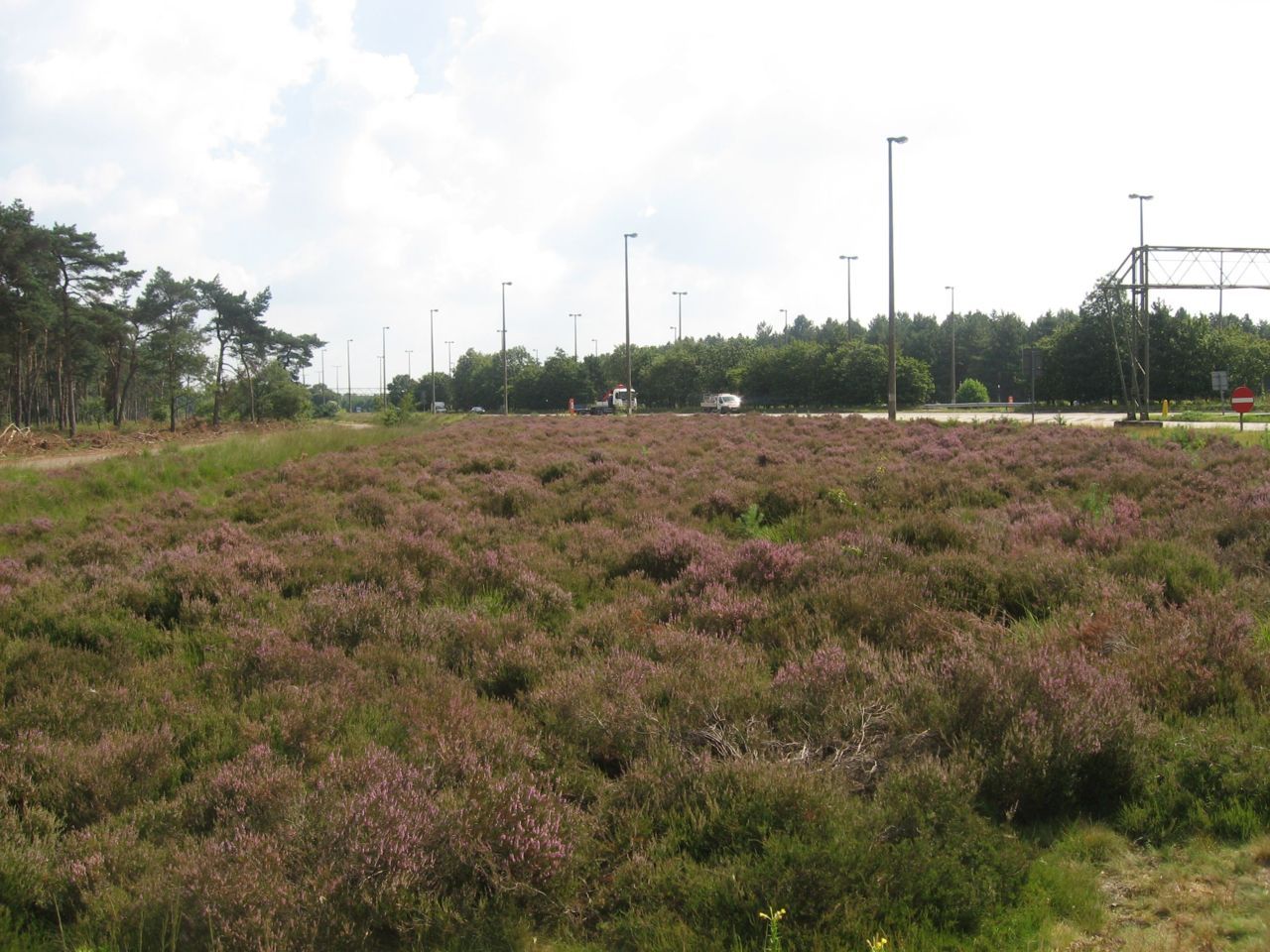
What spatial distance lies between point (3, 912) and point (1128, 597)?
712 centimetres

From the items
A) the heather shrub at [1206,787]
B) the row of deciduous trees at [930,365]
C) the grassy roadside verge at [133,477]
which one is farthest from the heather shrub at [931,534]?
the row of deciduous trees at [930,365]

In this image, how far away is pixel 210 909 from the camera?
10.1ft

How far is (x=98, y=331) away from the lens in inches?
2056

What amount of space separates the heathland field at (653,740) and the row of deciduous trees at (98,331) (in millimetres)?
42892

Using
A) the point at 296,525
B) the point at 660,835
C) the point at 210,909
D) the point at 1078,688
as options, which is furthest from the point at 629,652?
the point at 296,525

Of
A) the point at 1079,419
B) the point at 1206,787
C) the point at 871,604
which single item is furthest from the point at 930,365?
the point at 1206,787

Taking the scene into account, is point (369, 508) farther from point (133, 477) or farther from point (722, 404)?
point (722, 404)

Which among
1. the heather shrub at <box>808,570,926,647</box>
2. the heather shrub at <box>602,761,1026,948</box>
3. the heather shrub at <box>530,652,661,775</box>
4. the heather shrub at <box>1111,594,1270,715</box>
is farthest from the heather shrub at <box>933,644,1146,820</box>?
the heather shrub at <box>530,652,661,775</box>

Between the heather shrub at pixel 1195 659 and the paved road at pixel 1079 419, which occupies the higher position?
the paved road at pixel 1079 419

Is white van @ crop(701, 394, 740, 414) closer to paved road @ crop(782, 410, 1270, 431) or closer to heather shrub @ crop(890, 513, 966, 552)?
paved road @ crop(782, 410, 1270, 431)

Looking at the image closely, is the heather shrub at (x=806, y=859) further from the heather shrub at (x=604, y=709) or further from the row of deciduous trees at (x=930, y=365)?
the row of deciduous trees at (x=930, y=365)

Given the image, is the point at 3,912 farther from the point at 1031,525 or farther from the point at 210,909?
the point at 1031,525

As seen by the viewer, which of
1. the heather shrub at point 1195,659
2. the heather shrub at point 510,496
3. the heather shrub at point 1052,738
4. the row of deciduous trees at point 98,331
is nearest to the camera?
the heather shrub at point 1052,738

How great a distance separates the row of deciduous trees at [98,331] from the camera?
43219 mm
